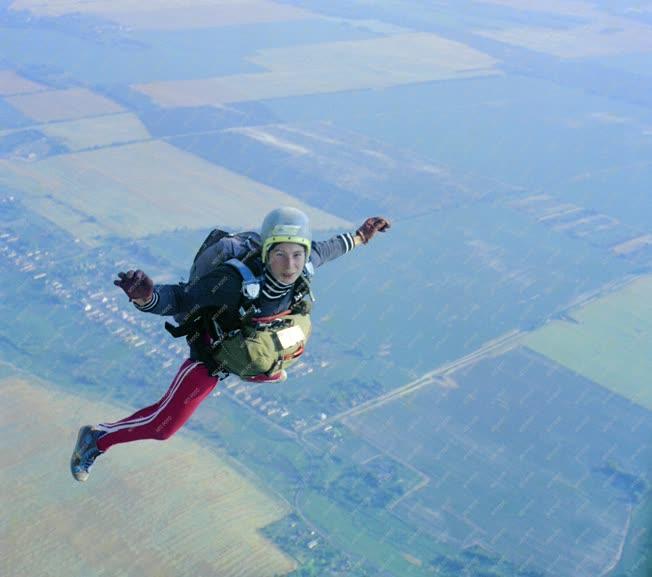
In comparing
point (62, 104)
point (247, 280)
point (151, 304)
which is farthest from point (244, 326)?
point (62, 104)

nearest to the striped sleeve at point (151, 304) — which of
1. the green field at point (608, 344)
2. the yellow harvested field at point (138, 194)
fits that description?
the green field at point (608, 344)

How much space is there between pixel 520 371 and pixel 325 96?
58.9 m

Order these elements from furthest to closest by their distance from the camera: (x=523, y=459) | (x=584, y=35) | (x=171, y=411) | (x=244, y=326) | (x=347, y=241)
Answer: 1. (x=584, y=35)
2. (x=523, y=459)
3. (x=347, y=241)
4. (x=171, y=411)
5. (x=244, y=326)

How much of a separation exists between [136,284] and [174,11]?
472ft

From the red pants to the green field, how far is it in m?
52.0

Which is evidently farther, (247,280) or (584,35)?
(584,35)

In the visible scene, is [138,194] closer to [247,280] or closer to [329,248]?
[329,248]

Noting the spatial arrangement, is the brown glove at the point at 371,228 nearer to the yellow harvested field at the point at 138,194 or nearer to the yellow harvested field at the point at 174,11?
the yellow harvested field at the point at 138,194

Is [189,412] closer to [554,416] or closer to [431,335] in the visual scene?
[554,416]

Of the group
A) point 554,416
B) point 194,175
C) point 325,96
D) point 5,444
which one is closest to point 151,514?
point 5,444

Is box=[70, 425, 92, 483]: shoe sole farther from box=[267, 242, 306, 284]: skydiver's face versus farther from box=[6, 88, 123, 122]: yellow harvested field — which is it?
box=[6, 88, 123, 122]: yellow harvested field

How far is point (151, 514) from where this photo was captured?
1651 inches

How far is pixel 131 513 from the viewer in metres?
42.1

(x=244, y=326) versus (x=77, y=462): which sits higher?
(x=244, y=326)
